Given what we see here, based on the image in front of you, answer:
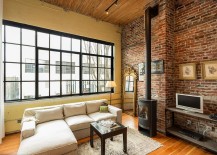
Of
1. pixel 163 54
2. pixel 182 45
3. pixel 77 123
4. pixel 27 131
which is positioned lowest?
pixel 77 123

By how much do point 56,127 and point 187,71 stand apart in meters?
3.54

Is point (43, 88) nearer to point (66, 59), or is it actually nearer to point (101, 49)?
point (66, 59)

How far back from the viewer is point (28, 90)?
3693 millimetres

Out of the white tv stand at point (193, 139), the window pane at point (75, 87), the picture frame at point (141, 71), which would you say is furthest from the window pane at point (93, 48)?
the white tv stand at point (193, 139)

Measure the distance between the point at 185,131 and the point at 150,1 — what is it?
3.75m

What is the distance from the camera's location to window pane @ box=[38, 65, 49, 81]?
12.6ft

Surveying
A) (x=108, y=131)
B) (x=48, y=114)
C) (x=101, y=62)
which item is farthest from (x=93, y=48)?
(x=108, y=131)

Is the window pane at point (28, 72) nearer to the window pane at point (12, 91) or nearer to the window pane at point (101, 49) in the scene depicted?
the window pane at point (12, 91)

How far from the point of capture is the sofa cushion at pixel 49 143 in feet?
6.14

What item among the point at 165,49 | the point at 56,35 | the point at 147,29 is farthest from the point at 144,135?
the point at 56,35

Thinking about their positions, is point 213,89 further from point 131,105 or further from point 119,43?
point 119,43

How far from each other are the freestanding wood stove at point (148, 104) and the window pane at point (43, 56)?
3.16 meters

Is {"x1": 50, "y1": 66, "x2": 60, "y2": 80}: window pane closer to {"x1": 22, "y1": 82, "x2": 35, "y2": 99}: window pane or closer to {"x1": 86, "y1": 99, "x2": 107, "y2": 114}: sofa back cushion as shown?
{"x1": 22, "y1": 82, "x2": 35, "y2": 99}: window pane

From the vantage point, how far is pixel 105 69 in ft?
17.3
